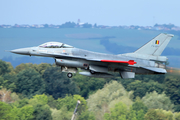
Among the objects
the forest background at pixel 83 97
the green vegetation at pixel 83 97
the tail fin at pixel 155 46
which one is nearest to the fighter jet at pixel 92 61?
the tail fin at pixel 155 46

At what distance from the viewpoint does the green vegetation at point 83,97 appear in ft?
233

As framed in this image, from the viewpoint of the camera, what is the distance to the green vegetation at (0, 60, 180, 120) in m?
71.1

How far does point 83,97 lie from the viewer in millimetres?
93000

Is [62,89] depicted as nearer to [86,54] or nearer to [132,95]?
[132,95]

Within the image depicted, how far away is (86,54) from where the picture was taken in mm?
26797

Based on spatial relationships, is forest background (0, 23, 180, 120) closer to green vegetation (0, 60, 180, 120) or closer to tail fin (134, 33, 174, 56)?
green vegetation (0, 60, 180, 120)

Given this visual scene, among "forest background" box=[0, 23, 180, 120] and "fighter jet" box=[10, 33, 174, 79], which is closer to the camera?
"fighter jet" box=[10, 33, 174, 79]

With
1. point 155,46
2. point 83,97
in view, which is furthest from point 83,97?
point 155,46

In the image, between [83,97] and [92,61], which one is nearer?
[92,61]

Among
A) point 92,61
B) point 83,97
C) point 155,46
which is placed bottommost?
point 83,97

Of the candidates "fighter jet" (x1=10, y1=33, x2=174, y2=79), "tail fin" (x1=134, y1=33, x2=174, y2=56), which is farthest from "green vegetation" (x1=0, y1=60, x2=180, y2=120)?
"tail fin" (x1=134, y1=33, x2=174, y2=56)

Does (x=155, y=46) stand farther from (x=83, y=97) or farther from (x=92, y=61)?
(x=83, y=97)

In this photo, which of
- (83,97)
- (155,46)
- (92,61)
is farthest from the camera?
(83,97)

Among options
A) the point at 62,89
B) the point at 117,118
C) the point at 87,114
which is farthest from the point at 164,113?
the point at 62,89
